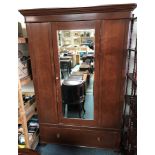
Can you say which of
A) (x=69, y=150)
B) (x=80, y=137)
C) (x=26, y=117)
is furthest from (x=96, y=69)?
(x=69, y=150)

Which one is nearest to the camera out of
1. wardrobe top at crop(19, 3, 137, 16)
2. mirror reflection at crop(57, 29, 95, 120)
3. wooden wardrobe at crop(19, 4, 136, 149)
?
wardrobe top at crop(19, 3, 137, 16)

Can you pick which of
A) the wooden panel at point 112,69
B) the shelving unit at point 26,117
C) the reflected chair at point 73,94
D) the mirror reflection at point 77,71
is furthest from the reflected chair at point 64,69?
the shelving unit at point 26,117

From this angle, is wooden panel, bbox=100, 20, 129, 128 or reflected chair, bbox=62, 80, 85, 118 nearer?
wooden panel, bbox=100, 20, 129, 128

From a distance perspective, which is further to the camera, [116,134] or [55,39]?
[116,134]

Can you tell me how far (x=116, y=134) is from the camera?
1871 mm

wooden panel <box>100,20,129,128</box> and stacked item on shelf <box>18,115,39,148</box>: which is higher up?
wooden panel <box>100,20,129,128</box>

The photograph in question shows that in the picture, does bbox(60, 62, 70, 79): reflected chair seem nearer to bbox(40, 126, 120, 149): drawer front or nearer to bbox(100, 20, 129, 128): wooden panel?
bbox(100, 20, 129, 128): wooden panel

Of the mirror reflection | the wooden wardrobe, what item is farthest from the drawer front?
the mirror reflection

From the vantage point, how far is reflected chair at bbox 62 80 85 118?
1879 mm
